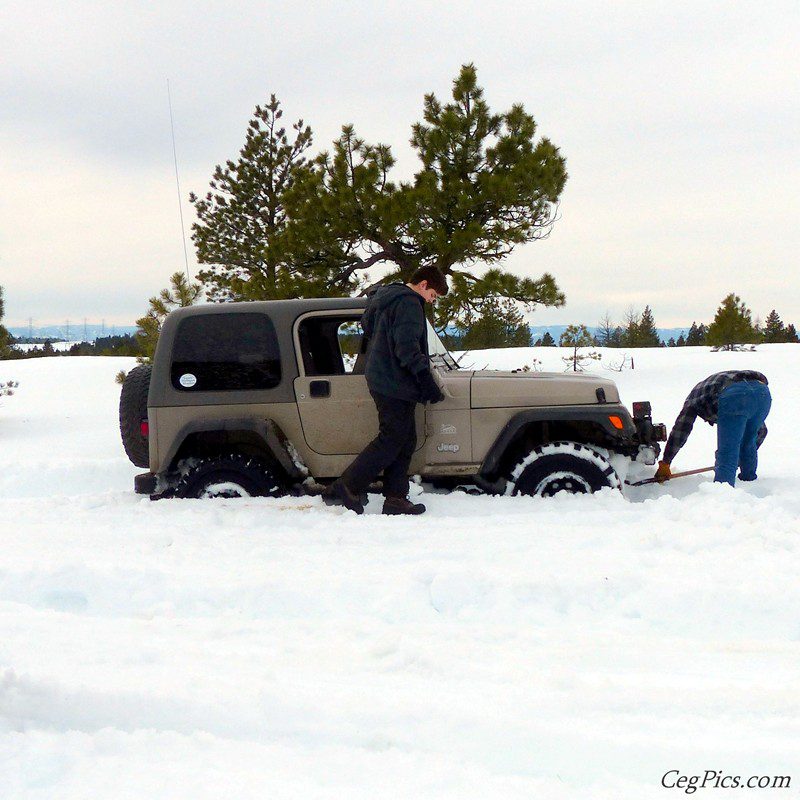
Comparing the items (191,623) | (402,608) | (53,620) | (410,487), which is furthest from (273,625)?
(410,487)

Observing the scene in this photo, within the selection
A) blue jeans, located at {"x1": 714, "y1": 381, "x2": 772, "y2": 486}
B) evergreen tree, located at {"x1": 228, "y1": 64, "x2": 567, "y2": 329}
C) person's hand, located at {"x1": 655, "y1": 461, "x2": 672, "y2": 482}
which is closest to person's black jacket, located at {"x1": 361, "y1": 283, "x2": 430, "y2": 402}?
person's hand, located at {"x1": 655, "y1": 461, "x2": 672, "y2": 482}

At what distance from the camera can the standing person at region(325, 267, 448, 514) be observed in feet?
16.4

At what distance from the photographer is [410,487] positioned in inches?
216

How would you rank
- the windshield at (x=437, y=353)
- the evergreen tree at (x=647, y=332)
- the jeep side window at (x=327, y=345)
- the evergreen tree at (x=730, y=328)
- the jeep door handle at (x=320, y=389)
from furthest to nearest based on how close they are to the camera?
the evergreen tree at (x=647, y=332), the evergreen tree at (x=730, y=328), the windshield at (x=437, y=353), the jeep side window at (x=327, y=345), the jeep door handle at (x=320, y=389)

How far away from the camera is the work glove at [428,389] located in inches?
196

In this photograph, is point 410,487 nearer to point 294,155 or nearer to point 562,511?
point 562,511

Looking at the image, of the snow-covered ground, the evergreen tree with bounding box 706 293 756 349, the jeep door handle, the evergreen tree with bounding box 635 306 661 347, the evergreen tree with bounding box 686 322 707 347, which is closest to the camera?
the snow-covered ground

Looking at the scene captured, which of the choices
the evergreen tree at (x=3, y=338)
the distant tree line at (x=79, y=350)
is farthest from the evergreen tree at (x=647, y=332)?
the evergreen tree at (x=3, y=338)

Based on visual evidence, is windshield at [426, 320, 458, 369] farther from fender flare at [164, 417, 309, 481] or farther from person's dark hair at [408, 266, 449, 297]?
fender flare at [164, 417, 309, 481]

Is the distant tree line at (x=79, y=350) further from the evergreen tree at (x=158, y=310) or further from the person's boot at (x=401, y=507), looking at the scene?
the person's boot at (x=401, y=507)

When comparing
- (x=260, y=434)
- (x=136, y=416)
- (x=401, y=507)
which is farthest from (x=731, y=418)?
(x=136, y=416)

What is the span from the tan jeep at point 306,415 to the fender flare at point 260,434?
0.03 ft

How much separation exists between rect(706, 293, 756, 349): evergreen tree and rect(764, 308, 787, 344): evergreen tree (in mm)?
24879

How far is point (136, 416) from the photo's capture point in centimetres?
576
